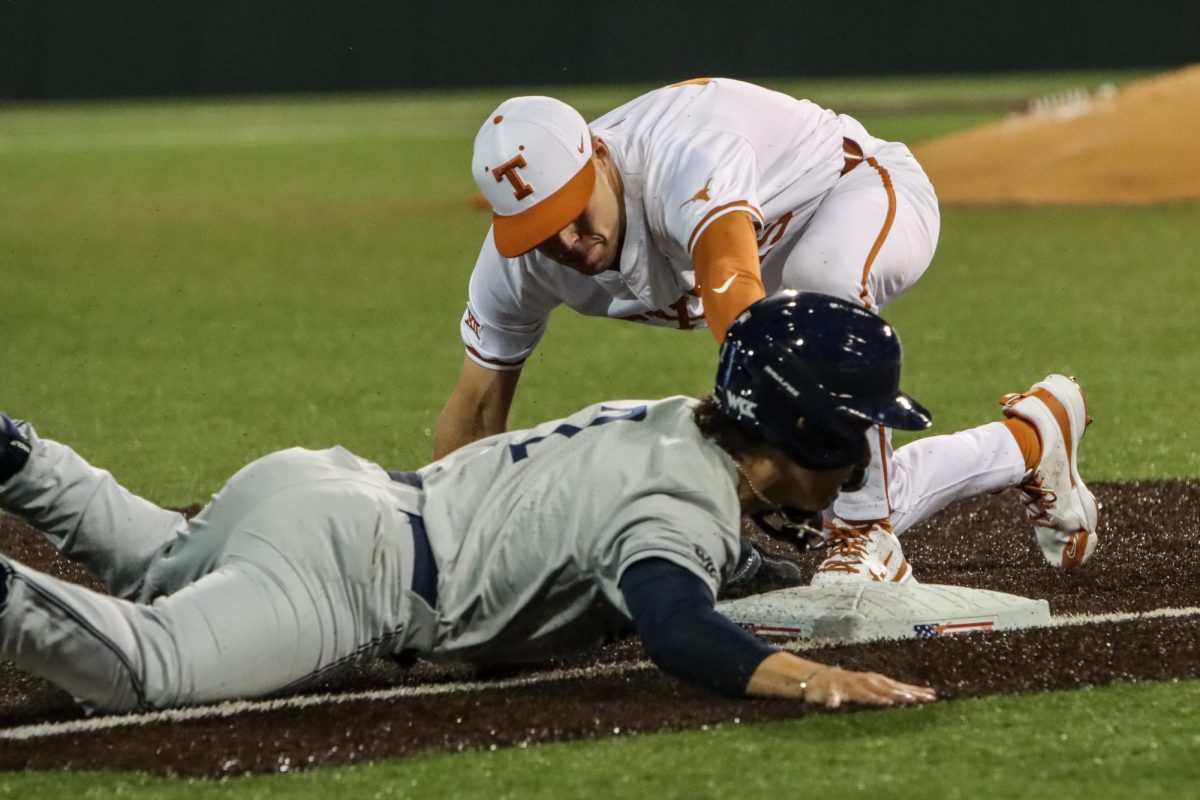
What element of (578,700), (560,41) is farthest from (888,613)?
(560,41)

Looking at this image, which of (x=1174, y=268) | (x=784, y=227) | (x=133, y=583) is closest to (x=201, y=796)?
(x=133, y=583)

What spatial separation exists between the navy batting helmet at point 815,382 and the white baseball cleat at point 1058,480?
1.37 metres

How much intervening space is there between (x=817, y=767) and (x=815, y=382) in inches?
29.0

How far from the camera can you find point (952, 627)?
14.0 ft

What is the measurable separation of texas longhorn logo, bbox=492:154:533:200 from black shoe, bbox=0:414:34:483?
48.5 inches

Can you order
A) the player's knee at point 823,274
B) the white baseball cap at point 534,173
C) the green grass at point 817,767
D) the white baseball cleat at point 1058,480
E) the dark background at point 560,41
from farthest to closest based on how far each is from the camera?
the dark background at point 560,41, the white baseball cleat at point 1058,480, the player's knee at point 823,274, the white baseball cap at point 534,173, the green grass at point 817,767

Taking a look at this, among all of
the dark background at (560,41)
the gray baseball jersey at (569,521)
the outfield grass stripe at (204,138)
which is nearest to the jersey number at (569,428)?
the gray baseball jersey at (569,521)

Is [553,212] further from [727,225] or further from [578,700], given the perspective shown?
[578,700]

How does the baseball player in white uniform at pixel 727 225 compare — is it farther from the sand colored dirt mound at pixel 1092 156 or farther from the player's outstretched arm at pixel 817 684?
the sand colored dirt mound at pixel 1092 156

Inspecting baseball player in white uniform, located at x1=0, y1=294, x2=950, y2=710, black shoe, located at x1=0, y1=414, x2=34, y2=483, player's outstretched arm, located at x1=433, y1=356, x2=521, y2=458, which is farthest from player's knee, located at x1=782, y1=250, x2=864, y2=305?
black shoe, located at x1=0, y1=414, x2=34, y2=483

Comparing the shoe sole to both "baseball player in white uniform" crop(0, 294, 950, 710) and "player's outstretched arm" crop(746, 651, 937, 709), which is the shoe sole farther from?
"player's outstretched arm" crop(746, 651, 937, 709)

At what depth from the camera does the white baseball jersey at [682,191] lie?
4.52 m

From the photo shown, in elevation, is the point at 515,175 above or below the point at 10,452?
above

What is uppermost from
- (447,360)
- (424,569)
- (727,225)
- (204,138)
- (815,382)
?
(727,225)
